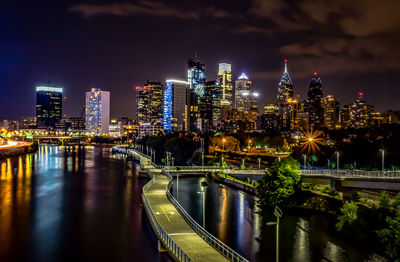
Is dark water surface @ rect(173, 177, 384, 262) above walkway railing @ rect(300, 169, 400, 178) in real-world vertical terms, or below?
below

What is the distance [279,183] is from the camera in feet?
123

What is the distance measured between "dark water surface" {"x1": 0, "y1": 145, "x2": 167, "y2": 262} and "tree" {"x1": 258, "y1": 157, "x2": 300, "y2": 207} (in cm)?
1373

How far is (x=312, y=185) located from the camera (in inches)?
1626

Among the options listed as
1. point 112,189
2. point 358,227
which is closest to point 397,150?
point 358,227

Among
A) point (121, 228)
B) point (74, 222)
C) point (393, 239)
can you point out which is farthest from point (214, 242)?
point (74, 222)

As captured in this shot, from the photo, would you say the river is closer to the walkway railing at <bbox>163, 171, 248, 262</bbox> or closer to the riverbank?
the walkway railing at <bbox>163, 171, 248, 262</bbox>

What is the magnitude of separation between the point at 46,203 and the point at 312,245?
33097mm

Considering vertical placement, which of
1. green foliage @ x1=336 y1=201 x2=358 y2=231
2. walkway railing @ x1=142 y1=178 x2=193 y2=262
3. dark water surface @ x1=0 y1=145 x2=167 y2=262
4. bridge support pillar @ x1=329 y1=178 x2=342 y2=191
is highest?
bridge support pillar @ x1=329 y1=178 x2=342 y2=191

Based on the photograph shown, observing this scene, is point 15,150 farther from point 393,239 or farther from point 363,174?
point 393,239

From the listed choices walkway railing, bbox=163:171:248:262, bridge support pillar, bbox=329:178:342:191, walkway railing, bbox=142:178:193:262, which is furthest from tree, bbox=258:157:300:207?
walkway railing, bbox=142:178:193:262

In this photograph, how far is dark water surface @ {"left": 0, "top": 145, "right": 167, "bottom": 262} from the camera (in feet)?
87.6

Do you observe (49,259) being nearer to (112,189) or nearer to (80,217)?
(80,217)

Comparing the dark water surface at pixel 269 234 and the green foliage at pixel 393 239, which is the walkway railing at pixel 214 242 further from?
the green foliage at pixel 393 239

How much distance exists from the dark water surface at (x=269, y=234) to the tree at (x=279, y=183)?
84.3 inches
